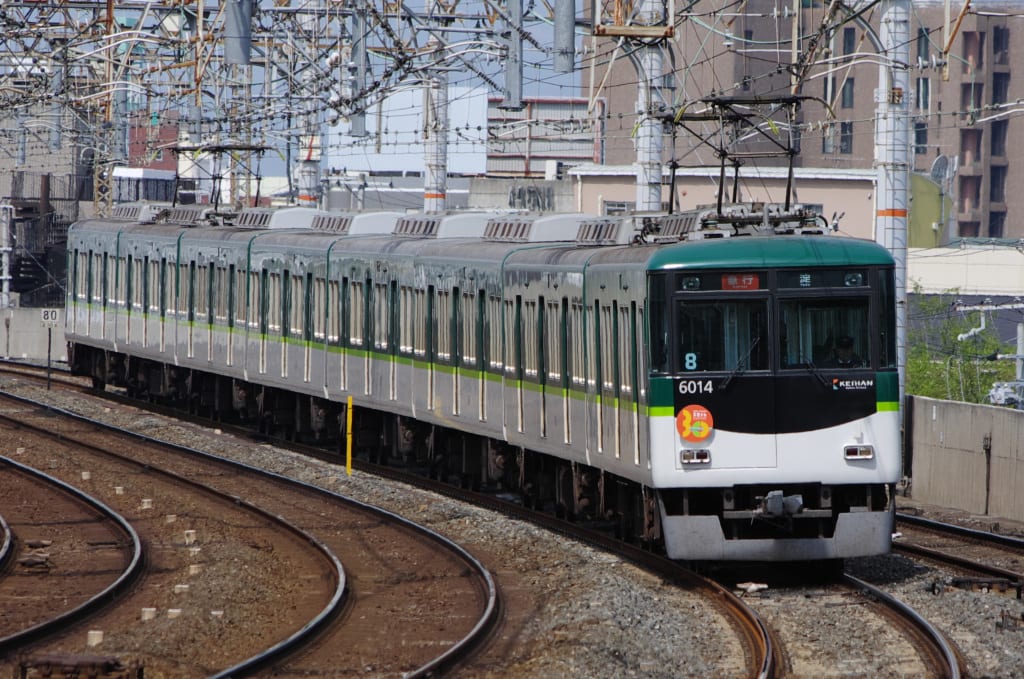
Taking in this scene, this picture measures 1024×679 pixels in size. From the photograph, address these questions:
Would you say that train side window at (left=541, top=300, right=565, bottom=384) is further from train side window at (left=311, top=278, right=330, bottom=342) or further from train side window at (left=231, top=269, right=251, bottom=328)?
train side window at (left=231, top=269, right=251, bottom=328)

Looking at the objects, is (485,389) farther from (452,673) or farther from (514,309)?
(452,673)

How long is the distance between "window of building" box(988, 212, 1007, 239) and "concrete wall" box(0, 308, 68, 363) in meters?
53.9

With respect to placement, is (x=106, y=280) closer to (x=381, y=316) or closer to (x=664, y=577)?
(x=381, y=316)

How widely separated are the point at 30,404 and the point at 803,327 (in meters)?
21.0

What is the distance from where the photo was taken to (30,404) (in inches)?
1284

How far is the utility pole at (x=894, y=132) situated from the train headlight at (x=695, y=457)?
5.11m

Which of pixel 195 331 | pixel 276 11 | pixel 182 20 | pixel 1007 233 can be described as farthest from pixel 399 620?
pixel 1007 233

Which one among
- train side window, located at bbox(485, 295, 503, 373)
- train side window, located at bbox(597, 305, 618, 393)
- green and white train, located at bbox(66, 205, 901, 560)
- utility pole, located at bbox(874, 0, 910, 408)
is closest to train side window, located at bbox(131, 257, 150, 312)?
green and white train, located at bbox(66, 205, 901, 560)

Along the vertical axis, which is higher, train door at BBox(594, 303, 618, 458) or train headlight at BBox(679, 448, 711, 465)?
train door at BBox(594, 303, 618, 458)

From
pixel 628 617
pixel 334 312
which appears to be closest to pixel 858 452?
pixel 628 617

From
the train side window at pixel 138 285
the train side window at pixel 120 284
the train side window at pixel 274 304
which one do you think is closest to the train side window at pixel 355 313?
the train side window at pixel 274 304

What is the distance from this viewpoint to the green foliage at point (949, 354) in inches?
1344

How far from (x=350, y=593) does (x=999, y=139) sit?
3199 inches

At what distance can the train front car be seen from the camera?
46.5 feet
